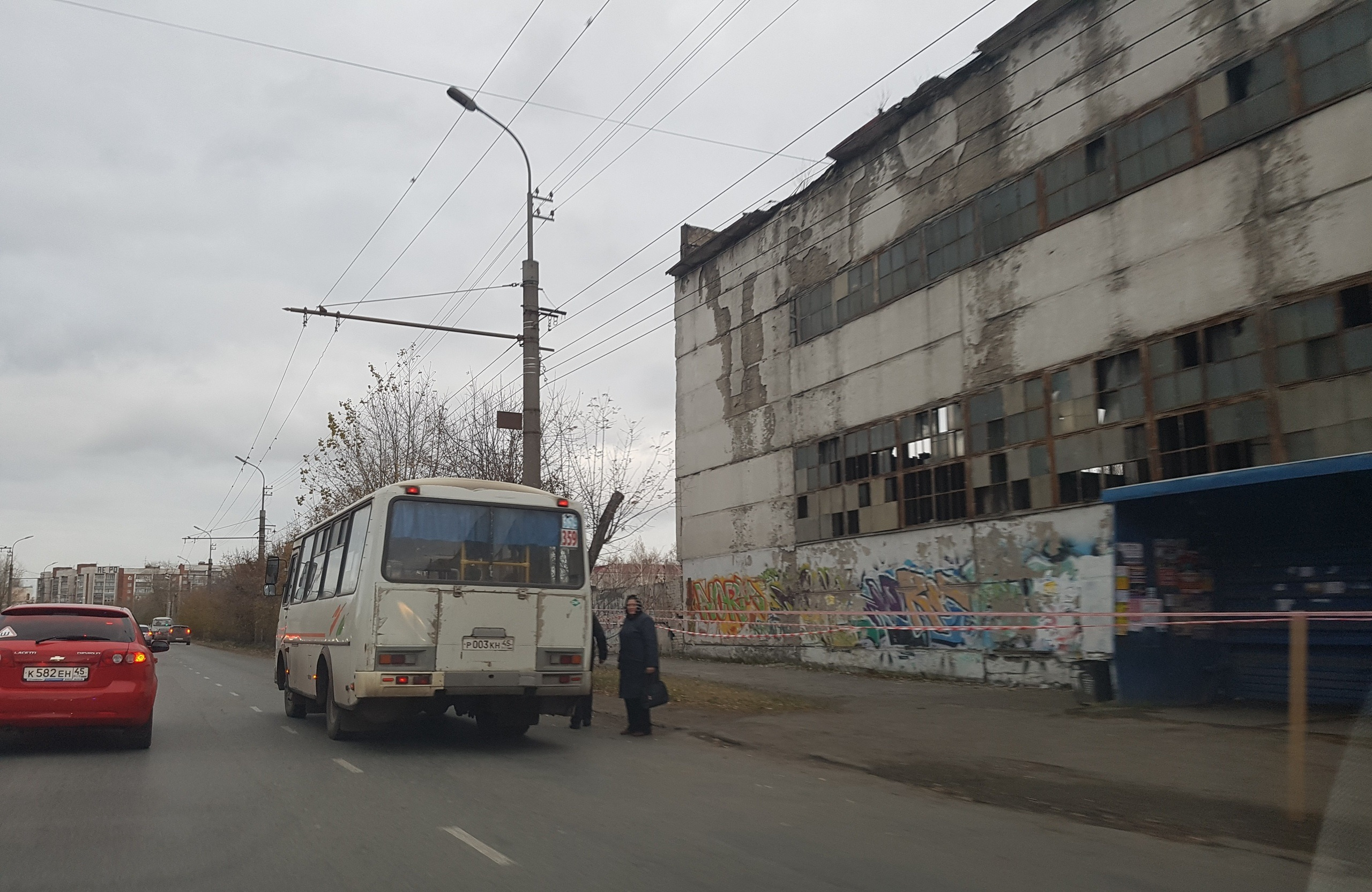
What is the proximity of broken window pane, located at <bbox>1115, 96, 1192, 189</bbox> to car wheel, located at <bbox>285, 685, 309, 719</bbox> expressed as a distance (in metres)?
15.2

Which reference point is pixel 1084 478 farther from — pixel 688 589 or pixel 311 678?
pixel 688 589

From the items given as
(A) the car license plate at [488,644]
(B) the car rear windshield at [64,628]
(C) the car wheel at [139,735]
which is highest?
(B) the car rear windshield at [64,628]

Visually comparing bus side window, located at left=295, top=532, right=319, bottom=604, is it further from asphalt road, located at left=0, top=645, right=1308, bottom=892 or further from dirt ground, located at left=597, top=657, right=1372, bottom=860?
dirt ground, located at left=597, top=657, right=1372, bottom=860

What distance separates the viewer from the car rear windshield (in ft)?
33.6

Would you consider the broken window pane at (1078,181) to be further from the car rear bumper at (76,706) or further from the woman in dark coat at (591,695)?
the car rear bumper at (76,706)

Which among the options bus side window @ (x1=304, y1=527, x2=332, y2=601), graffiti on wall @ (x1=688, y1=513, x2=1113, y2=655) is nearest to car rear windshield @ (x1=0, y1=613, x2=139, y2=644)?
bus side window @ (x1=304, y1=527, x2=332, y2=601)

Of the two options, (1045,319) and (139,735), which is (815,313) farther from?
(139,735)

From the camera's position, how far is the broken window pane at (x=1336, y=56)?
13586 mm

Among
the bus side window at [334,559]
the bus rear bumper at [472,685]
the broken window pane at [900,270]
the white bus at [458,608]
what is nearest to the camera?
the bus rear bumper at [472,685]

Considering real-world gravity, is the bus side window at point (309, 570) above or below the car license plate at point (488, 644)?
above

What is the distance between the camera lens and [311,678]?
42.6 feet

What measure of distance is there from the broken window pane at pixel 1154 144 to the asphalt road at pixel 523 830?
455 inches

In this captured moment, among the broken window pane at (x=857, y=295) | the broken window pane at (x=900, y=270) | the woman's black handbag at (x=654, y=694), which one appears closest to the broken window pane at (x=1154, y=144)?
the broken window pane at (x=900, y=270)

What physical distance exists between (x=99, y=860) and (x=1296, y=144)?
633 inches
